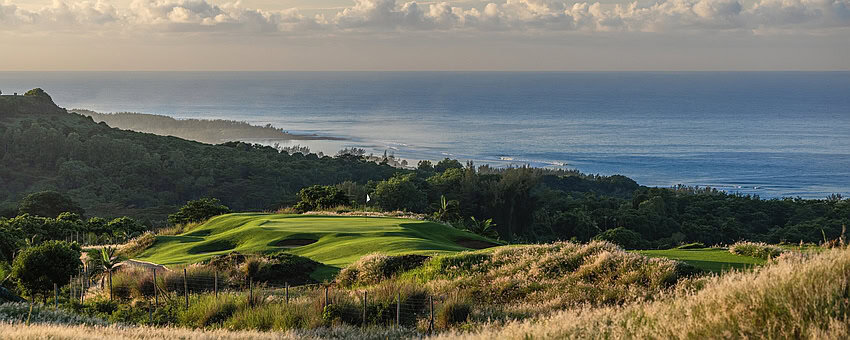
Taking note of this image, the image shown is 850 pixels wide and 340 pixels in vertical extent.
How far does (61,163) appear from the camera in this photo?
98312 mm

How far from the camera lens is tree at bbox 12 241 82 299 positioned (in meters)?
21.0

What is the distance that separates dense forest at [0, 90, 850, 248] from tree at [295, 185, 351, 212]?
0.14 meters

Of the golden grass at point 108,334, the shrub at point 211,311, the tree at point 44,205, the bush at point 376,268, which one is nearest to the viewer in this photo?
the golden grass at point 108,334

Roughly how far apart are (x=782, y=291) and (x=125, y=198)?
293 feet

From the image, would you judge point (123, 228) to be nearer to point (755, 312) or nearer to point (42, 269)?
point (42, 269)

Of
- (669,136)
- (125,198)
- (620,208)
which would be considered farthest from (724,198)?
(669,136)

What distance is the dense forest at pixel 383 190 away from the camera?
55.0 m

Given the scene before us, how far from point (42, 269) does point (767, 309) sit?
19.2 meters

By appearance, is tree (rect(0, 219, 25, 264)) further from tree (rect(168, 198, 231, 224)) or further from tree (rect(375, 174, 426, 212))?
tree (rect(375, 174, 426, 212))

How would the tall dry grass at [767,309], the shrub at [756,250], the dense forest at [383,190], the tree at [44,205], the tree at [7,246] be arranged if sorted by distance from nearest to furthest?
the tall dry grass at [767,309] → the shrub at [756,250] → the tree at [7,246] → the dense forest at [383,190] → the tree at [44,205]

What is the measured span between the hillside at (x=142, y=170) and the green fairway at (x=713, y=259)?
68.5 m

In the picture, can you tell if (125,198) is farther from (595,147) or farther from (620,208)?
(595,147)

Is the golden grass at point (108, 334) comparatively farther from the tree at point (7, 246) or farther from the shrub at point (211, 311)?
the tree at point (7, 246)

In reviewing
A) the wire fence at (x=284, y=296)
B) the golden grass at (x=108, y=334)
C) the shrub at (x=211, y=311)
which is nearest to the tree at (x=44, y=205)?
the wire fence at (x=284, y=296)
